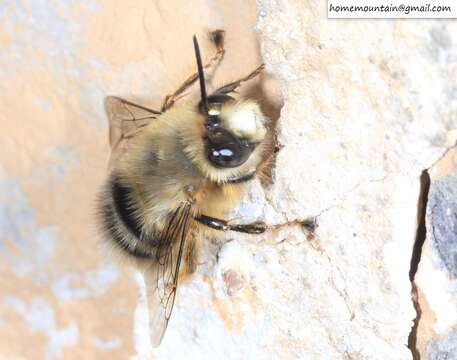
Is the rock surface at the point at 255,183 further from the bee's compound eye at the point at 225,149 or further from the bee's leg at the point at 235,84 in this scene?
the bee's compound eye at the point at 225,149

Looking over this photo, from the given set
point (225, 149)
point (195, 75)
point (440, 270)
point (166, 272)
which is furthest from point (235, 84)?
point (440, 270)

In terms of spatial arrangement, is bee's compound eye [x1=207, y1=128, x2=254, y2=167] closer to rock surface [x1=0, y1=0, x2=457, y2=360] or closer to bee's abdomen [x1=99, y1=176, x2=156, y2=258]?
rock surface [x1=0, y1=0, x2=457, y2=360]

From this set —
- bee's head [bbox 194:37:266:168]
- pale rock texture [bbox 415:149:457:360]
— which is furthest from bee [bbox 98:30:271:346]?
pale rock texture [bbox 415:149:457:360]

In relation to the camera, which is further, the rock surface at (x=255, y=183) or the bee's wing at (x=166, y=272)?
the bee's wing at (x=166, y=272)

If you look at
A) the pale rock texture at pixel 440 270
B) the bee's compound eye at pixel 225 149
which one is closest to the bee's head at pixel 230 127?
the bee's compound eye at pixel 225 149

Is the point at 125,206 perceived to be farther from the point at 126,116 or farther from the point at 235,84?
the point at 235,84

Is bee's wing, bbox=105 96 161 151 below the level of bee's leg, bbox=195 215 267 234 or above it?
above
